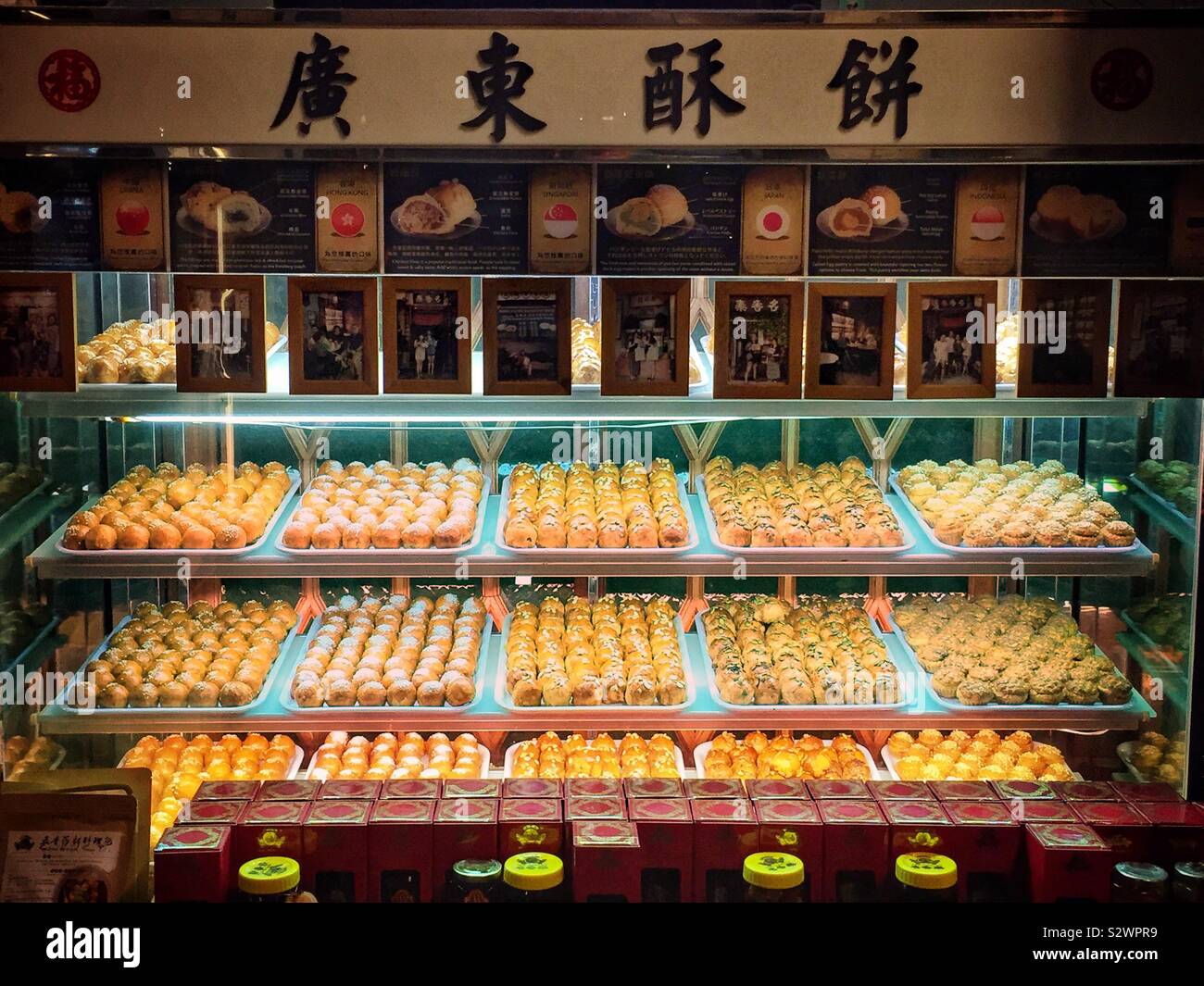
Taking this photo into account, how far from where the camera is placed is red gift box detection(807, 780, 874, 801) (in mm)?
4039

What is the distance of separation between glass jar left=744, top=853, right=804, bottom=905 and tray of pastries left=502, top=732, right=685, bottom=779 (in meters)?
0.67

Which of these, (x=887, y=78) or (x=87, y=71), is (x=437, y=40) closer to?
(x=87, y=71)

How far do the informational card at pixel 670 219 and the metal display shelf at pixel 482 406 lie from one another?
0.43m

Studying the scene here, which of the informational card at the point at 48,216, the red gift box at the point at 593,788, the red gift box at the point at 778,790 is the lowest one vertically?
the red gift box at the point at 593,788

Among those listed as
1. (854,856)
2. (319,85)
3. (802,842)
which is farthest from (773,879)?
(319,85)

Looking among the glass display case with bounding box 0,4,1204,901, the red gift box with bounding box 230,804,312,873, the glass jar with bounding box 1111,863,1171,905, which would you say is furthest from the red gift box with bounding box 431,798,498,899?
the glass jar with bounding box 1111,863,1171,905

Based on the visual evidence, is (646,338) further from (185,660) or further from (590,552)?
(185,660)

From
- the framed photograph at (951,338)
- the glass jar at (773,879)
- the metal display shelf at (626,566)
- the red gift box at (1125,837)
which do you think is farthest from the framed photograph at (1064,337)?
the glass jar at (773,879)

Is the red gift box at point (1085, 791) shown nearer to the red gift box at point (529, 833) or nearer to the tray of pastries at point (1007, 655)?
the tray of pastries at point (1007, 655)

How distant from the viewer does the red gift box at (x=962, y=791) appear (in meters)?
4.04

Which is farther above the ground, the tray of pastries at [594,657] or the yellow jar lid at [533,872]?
the tray of pastries at [594,657]

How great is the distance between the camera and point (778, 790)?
13.4ft
